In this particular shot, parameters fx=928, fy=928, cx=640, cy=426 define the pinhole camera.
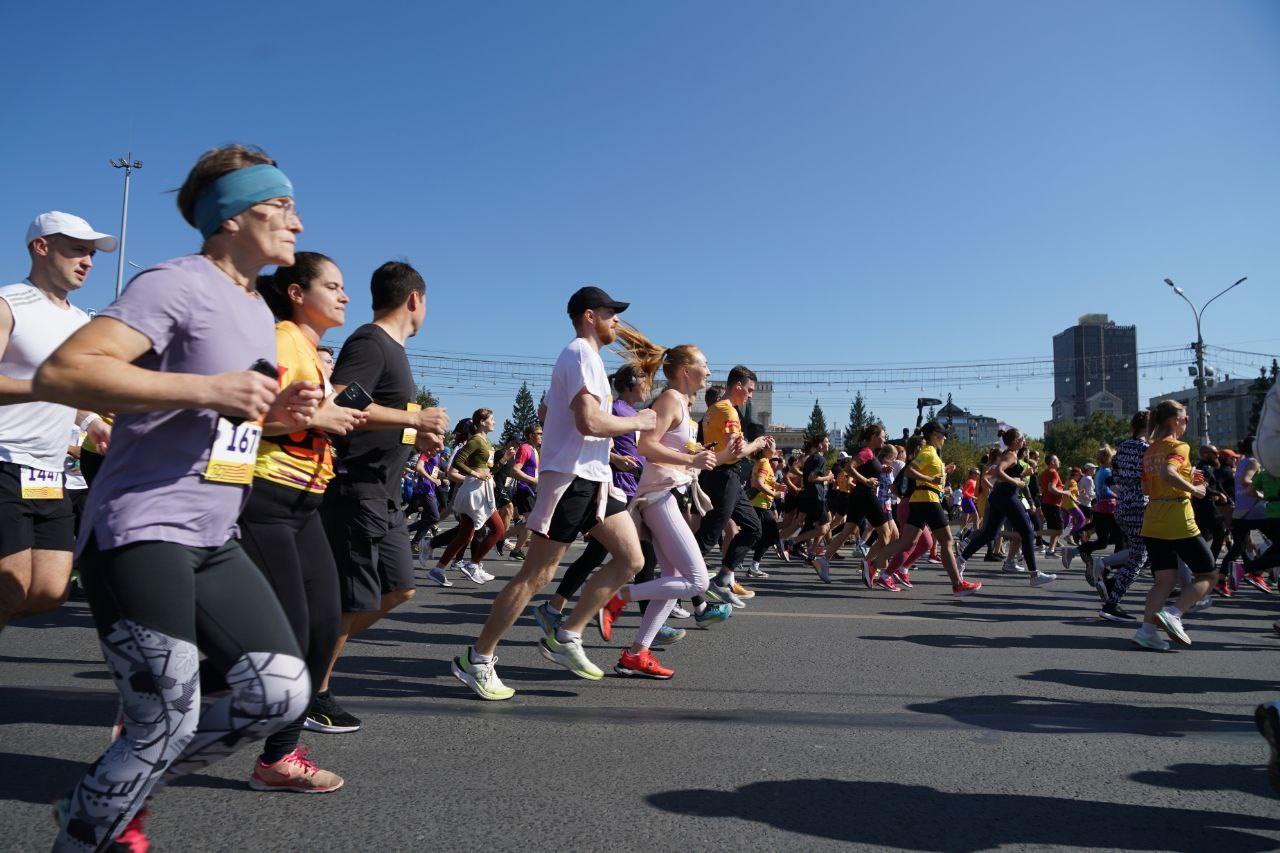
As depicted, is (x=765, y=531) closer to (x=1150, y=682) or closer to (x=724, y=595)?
(x=724, y=595)

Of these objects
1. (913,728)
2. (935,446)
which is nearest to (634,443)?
(913,728)

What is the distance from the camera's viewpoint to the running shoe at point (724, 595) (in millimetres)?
8016

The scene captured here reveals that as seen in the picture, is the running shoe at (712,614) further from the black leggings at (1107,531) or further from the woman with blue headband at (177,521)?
the black leggings at (1107,531)

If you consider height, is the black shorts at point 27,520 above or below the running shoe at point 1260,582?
above

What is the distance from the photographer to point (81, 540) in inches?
81.9

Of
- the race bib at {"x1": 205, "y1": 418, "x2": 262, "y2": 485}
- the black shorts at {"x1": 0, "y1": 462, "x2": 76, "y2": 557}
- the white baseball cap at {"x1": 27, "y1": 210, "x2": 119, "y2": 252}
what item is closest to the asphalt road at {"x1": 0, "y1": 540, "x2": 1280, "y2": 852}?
→ the black shorts at {"x1": 0, "y1": 462, "x2": 76, "y2": 557}

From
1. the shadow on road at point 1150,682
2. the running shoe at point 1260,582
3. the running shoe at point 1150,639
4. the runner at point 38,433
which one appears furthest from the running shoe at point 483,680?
the running shoe at point 1260,582

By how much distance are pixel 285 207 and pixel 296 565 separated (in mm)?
1230

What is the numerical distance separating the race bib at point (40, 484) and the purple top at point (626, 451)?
3085 mm

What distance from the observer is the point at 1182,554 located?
21.8ft

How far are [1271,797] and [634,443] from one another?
13.8ft

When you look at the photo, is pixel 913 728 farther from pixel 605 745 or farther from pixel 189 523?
pixel 189 523

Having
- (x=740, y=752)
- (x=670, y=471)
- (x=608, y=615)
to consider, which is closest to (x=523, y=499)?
(x=608, y=615)

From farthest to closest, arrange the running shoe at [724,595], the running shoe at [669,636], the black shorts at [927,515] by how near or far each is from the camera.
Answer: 1. the black shorts at [927,515]
2. the running shoe at [724,595]
3. the running shoe at [669,636]
